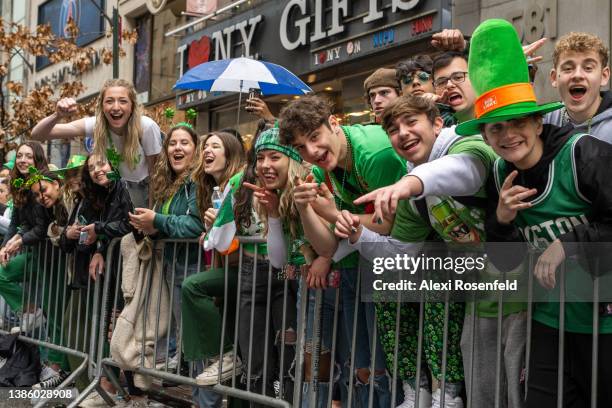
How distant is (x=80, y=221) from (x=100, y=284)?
57 cm

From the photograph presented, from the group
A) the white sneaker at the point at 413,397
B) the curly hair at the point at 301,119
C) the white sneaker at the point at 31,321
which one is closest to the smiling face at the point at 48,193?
the white sneaker at the point at 31,321

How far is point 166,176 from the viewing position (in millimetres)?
6488

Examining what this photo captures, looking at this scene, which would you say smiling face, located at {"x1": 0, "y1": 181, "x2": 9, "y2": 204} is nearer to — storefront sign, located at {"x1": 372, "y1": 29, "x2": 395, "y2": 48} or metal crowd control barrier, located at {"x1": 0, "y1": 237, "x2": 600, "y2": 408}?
metal crowd control barrier, located at {"x1": 0, "y1": 237, "x2": 600, "y2": 408}

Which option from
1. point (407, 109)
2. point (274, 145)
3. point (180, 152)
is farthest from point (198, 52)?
Answer: point (407, 109)

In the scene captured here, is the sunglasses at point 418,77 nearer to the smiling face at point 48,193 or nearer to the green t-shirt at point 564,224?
the green t-shirt at point 564,224

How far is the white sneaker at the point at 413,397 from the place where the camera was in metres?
4.14

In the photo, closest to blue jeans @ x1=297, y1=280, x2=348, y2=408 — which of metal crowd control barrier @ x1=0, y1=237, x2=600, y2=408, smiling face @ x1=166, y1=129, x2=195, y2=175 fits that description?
metal crowd control barrier @ x1=0, y1=237, x2=600, y2=408

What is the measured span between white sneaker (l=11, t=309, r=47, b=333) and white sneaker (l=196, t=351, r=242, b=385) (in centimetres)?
292

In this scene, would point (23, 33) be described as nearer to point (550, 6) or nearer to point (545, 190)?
point (550, 6)

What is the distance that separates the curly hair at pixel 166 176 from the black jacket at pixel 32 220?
1.94 metres

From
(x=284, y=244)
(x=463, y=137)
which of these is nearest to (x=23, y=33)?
(x=284, y=244)

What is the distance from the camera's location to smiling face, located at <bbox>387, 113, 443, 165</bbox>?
3965mm

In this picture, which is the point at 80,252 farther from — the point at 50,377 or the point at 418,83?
the point at 418,83

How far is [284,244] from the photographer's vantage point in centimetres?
493
